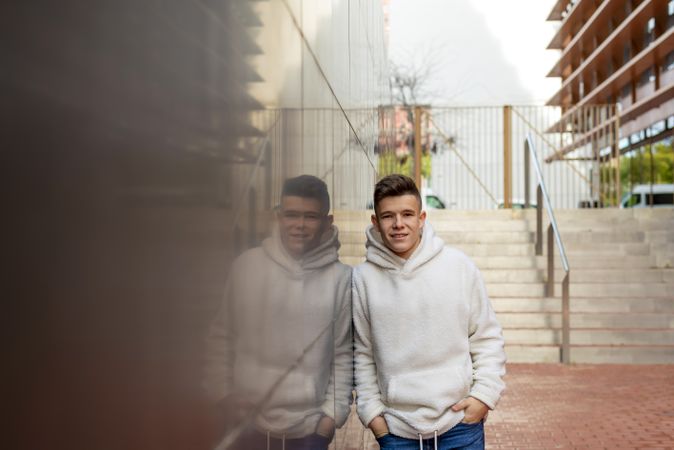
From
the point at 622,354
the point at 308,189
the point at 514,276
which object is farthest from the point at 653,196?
the point at 308,189

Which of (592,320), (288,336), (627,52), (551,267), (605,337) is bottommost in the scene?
(605,337)

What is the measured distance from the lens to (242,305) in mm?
1307

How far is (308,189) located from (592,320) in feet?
31.6

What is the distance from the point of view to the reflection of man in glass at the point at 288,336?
4.10 feet

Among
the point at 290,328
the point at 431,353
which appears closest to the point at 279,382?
the point at 290,328

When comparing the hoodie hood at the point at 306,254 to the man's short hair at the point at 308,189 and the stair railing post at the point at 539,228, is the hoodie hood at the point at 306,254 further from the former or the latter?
the stair railing post at the point at 539,228

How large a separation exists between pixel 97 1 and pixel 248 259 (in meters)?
0.71

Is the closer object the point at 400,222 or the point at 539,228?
the point at 400,222

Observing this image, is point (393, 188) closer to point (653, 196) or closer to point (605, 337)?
point (605, 337)

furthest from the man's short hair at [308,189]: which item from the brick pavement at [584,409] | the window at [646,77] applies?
the window at [646,77]

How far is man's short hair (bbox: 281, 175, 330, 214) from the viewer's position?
1.89m

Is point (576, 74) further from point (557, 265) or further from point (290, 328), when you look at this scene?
point (290, 328)

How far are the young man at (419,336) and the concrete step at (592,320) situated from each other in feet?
28.4

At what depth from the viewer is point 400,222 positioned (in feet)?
9.03
